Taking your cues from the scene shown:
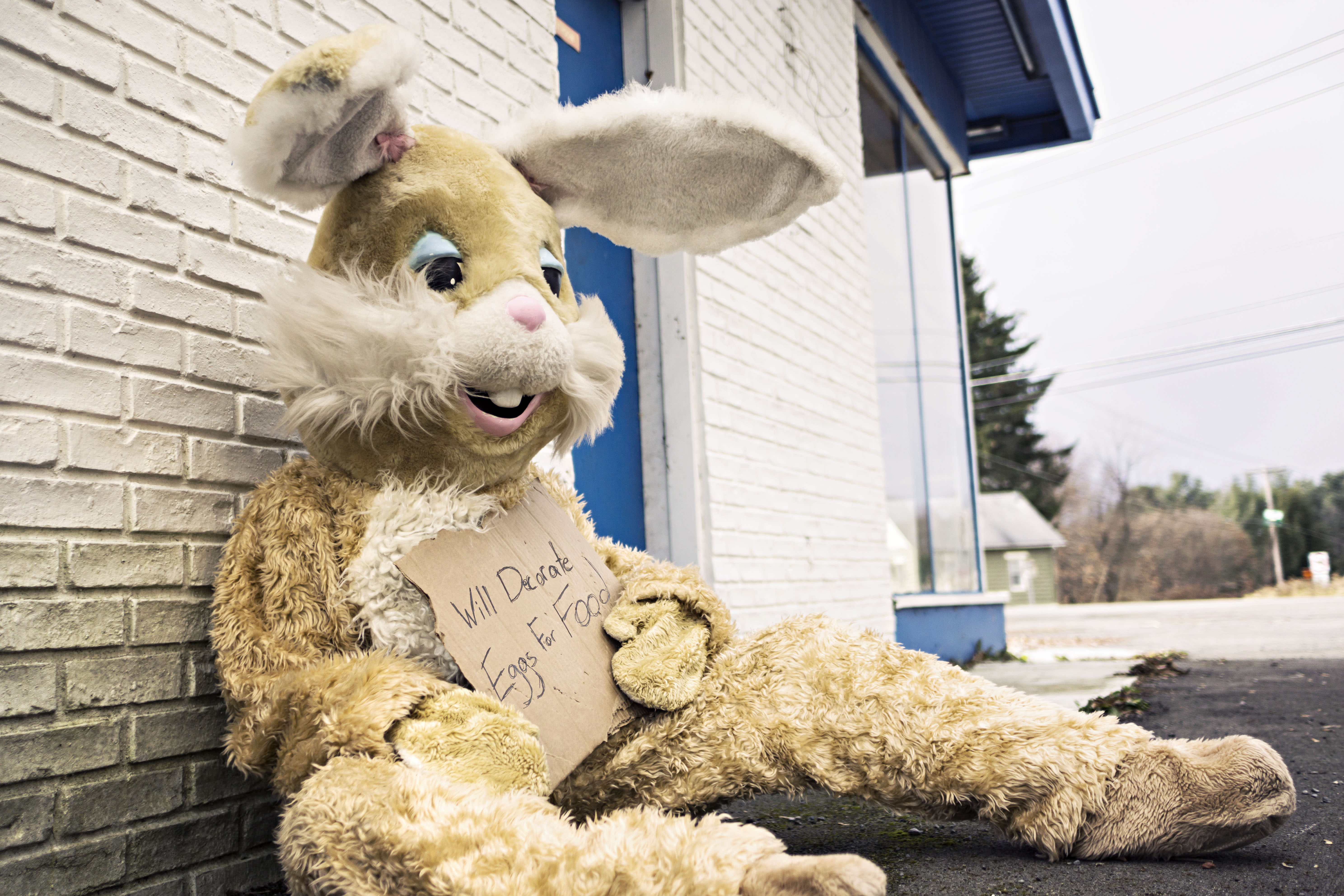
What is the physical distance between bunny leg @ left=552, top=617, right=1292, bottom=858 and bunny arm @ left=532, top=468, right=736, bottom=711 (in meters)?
0.05

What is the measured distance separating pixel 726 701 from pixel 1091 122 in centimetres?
747

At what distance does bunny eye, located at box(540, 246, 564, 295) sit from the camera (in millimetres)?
1582

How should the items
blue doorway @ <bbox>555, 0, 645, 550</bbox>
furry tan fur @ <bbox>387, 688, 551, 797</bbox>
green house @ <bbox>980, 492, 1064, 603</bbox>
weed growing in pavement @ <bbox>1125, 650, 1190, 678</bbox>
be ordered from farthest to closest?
green house @ <bbox>980, 492, 1064, 603</bbox> → weed growing in pavement @ <bbox>1125, 650, 1190, 678</bbox> → blue doorway @ <bbox>555, 0, 645, 550</bbox> → furry tan fur @ <bbox>387, 688, 551, 797</bbox>

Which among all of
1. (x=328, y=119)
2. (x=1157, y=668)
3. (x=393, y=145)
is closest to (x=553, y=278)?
(x=393, y=145)

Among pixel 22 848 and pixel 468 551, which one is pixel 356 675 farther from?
pixel 22 848

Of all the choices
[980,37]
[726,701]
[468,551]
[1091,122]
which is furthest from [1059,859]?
[1091,122]

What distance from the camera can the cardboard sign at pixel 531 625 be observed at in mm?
1396

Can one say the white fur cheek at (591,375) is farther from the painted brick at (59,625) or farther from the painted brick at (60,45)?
the painted brick at (60,45)

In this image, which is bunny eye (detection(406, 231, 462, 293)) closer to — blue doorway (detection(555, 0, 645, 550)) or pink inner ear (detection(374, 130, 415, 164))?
pink inner ear (detection(374, 130, 415, 164))

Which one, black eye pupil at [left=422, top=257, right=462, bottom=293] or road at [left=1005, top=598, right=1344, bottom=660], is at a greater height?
black eye pupil at [left=422, top=257, right=462, bottom=293]

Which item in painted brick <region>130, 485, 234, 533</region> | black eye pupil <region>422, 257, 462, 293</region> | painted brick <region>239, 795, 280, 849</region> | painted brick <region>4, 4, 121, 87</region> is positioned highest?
painted brick <region>4, 4, 121, 87</region>

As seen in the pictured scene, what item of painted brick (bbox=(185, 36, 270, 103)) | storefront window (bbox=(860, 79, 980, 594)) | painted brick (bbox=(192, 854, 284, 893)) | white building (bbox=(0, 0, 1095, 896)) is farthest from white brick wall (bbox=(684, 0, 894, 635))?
painted brick (bbox=(192, 854, 284, 893))

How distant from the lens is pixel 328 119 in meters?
1.30

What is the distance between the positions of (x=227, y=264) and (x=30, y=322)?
0.40m
